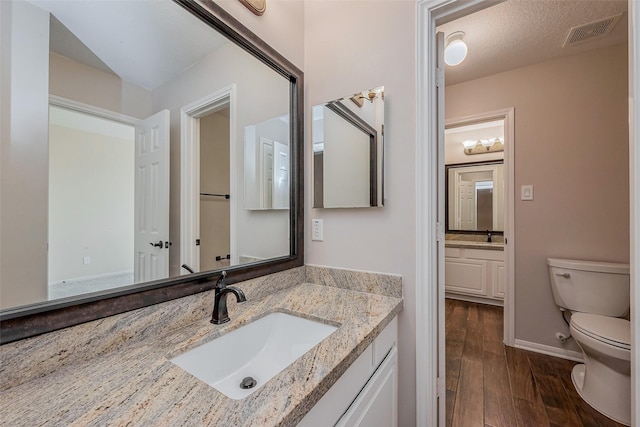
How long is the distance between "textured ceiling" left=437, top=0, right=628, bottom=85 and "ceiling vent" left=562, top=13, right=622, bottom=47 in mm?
33

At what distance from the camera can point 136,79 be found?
815mm

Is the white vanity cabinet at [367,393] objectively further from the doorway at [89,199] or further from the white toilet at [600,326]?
the white toilet at [600,326]

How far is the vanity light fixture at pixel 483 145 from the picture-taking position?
3406mm

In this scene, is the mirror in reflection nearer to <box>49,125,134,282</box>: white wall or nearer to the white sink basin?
<box>49,125,134,282</box>: white wall

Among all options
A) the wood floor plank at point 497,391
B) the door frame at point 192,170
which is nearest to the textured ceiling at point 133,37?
the door frame at point 192,170

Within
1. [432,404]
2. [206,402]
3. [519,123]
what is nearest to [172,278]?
[206,402]

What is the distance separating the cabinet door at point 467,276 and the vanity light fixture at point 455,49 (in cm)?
218

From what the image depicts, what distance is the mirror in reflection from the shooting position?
23.8 inches

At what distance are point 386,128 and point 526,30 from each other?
1542 millimetres

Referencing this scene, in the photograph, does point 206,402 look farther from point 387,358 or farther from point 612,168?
point 612,168

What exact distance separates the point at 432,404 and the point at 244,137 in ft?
4.72

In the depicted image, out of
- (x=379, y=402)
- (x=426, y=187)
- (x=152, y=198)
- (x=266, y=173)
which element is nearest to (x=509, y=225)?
(x=426, y=187)

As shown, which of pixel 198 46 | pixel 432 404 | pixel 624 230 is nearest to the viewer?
pixel 198 46

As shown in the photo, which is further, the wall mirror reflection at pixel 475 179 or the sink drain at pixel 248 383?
the wall mirror reflection at pixel 475 179
